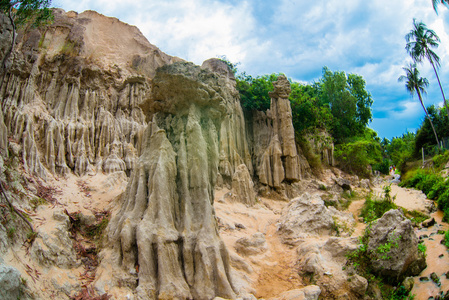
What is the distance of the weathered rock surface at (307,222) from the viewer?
10.4 meters

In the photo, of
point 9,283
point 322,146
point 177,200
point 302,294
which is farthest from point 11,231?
point 322,146

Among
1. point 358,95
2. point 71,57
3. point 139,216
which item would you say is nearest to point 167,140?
point 139,216

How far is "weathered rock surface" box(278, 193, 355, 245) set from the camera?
10.4m

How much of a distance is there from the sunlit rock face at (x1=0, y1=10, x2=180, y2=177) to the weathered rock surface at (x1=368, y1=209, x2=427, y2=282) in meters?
8.20

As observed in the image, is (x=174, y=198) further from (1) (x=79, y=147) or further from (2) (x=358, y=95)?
(2) (x=358, y=95)

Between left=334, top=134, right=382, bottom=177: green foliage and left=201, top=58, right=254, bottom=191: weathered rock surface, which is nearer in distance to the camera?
left=201, top=58, right=254, bottom=191: weathered rock surface

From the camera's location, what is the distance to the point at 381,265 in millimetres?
7727

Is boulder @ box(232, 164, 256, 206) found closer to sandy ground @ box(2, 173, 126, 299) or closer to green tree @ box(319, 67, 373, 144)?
sandy ground @ box(2, 173, 126, 299)

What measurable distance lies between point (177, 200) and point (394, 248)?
227 inches

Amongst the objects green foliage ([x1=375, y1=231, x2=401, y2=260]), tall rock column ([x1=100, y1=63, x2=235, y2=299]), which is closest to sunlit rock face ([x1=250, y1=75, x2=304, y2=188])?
green foliage ([x1=375, y1=231, x2=401, y2=260])

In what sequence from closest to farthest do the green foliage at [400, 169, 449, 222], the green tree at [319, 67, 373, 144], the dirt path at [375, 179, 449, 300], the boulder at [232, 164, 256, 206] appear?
the dirt path at [375, 179, 449, 300], the green foliage at [400, 169, 449, 222], the boulder at [232, 164, 256, 206], the green tree at [319, 67, 373, 144]

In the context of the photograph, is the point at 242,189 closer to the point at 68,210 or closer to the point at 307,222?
the point at 307,222

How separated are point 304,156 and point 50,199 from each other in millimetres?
19364

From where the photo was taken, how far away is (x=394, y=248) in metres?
7.82
